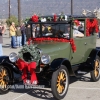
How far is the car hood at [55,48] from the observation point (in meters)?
7.52

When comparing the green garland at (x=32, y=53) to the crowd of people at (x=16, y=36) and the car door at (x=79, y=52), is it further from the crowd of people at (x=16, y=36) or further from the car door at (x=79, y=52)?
the crowd of people at (x=16, y=36)

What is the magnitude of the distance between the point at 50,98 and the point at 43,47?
1.21 meters

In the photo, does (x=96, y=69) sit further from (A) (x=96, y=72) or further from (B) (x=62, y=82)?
(B) (x=62, y=82)

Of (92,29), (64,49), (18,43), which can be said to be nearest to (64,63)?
(64,49)

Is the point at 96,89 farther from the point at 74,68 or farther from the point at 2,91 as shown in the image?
the point at 2,91

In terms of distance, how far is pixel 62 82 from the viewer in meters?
7.20

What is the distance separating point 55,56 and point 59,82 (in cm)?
71

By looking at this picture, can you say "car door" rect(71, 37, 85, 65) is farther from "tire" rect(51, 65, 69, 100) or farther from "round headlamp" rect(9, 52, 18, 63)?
"round headlamp" rect(9, 52, 18, 63)

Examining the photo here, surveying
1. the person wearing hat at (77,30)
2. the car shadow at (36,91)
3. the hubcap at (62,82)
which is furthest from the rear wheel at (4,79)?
the person wearing hat at (77,30)

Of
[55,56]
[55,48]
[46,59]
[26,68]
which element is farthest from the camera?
[55,48]

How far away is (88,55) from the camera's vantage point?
8891 millimetres

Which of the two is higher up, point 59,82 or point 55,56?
point 55,56

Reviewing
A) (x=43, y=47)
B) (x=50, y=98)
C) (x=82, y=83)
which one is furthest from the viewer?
(x=82, y=83)

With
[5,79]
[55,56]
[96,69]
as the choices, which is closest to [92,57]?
[96,69]
